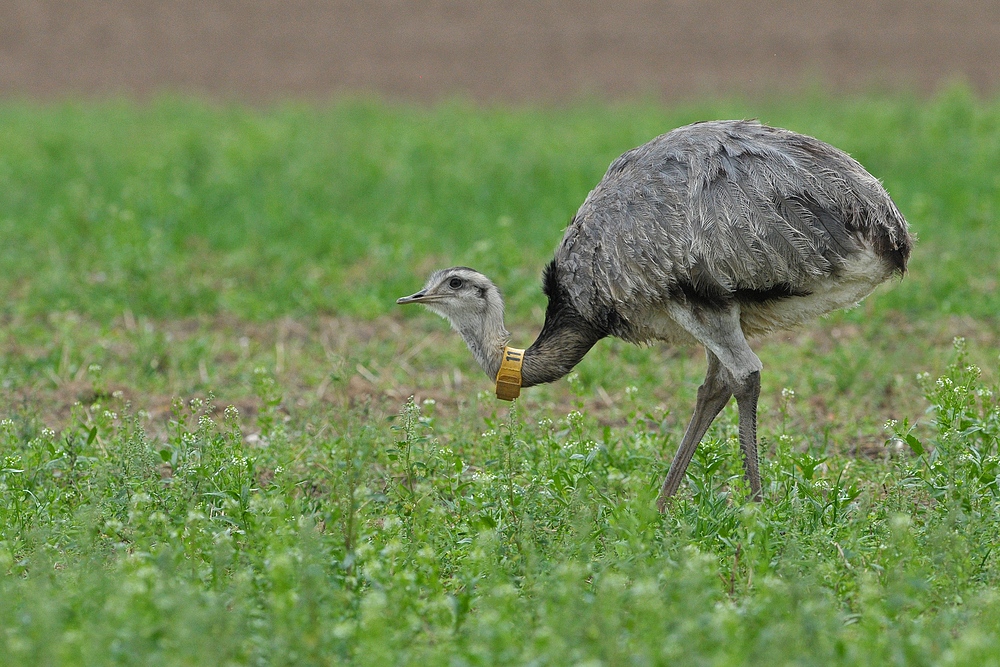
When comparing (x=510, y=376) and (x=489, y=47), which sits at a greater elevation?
(x=510, y=376)

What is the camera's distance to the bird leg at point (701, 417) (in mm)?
6043

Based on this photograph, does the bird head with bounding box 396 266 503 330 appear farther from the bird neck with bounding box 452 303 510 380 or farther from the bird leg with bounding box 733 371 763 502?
the bird leg with bounding box 733 371 763 502

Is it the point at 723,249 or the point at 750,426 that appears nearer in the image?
the point at 723,249

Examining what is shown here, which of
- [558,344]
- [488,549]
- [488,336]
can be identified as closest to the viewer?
[488,549]

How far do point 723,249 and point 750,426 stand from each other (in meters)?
0.85

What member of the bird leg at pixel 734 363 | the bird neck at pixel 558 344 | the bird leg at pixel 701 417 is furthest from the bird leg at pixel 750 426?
the bird neck at pixel 558 344

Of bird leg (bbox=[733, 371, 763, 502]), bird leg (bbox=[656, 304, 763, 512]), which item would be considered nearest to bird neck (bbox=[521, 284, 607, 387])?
bird leg (bbox=[656, 304, 763, 512])

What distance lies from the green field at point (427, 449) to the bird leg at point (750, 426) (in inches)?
3.4

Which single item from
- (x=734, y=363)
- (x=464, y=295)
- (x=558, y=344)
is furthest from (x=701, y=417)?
(x=464, y=295)

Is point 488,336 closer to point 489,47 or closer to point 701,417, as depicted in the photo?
point 701,417

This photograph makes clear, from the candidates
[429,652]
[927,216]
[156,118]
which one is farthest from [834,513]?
[156,118]

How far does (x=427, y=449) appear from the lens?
6.35 meters

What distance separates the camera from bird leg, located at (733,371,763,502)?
18.8ft

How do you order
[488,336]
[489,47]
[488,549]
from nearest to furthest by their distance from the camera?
[488,549] < [488,336] < [489,47]
